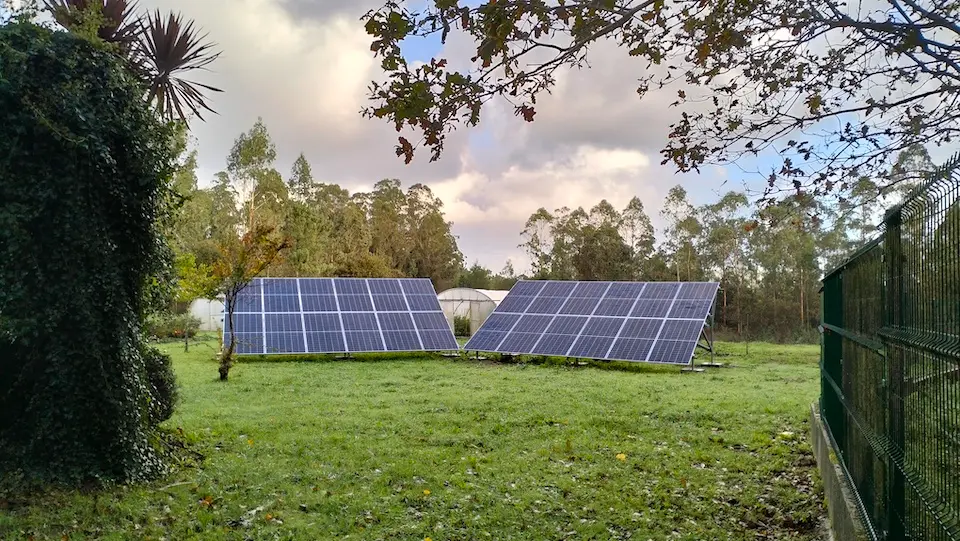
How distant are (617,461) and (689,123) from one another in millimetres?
3959

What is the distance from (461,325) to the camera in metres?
28.3

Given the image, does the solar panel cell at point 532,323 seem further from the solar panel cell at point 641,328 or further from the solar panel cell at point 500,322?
the solar panel cell at point 641,328

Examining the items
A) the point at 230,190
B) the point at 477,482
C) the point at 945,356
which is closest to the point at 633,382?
the point at 477,482

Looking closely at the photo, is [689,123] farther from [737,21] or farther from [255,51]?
[255,51]

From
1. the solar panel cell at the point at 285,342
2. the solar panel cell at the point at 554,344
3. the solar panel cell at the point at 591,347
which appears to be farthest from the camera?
the solar panel cell at the point at 285,342

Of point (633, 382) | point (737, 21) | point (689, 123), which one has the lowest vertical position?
point (633, 382)

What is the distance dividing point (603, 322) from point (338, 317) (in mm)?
7661

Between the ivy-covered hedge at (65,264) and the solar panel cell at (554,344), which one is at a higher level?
the ivy-covered hedge at (65,264)

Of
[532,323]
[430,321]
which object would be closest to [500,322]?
[532,323]

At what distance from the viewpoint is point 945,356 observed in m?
2.04

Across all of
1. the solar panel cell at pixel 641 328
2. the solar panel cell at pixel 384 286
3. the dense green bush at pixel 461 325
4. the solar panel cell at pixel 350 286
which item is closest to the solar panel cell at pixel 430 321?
the solar panel cell at pixel 384 286

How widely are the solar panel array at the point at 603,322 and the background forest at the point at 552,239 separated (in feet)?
30.7

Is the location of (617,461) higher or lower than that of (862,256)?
lower

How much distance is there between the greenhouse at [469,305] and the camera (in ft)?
92.3
